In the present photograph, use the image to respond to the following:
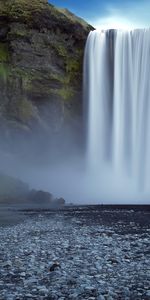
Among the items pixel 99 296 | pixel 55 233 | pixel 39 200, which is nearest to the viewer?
pixel 99 296

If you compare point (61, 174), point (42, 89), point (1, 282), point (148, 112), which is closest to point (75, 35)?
point (42, 89)

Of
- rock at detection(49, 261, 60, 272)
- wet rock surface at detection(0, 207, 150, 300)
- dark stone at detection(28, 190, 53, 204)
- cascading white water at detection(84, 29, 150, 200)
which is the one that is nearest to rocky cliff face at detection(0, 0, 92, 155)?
cascading white water at detection(84, 29, 150, 200)

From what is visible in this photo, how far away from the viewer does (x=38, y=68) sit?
65000mm

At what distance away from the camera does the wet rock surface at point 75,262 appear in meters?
11.3

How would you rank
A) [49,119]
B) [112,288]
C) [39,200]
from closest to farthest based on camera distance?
[112,288]
[39,200]
[49,119]

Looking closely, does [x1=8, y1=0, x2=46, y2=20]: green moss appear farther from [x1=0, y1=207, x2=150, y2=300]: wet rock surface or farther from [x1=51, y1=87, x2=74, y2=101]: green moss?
[x1=0, y1=207, x2=150, y2=300]: wet rock surface

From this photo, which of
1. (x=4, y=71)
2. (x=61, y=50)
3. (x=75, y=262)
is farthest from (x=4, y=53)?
(x=75, y=262)

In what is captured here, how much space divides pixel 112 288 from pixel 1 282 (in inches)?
126

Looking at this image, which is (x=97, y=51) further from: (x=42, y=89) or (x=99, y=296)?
(x=99, y=296)

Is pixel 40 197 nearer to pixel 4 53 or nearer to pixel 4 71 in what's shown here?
pixel 4 71

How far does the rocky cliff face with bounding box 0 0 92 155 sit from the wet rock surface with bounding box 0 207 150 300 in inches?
1598

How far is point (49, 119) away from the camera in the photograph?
2562 inches

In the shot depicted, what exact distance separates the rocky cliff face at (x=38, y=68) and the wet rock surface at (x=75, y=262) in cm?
4059

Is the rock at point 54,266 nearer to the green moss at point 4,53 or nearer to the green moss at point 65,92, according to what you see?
the green moss at point 65,92
